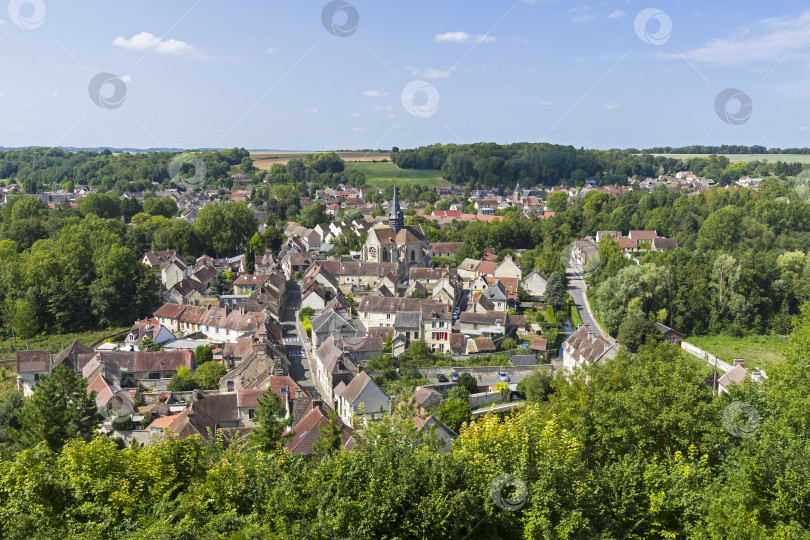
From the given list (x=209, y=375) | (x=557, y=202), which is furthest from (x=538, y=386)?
(x=557, y=202)

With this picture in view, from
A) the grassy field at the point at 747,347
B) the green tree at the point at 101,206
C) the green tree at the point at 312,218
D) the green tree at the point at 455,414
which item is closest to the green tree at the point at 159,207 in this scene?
the green tree at the point at 101,206

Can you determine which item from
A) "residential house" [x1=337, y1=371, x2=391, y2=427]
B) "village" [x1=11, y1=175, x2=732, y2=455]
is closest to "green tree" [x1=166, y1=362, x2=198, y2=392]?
"village" [x1=11, y1=175, x2=732, y2=455]

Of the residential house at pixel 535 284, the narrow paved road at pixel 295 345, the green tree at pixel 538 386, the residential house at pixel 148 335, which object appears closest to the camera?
A: the green tree at pixel 538 386

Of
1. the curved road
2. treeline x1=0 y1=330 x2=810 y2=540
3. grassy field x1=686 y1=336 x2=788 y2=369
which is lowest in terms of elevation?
grassy field x1=686 y1=336 x2=788 y2=369

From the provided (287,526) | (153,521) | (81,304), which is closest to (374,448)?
(287,526)

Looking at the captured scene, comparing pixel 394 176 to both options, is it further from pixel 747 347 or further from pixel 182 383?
pixel 182 383

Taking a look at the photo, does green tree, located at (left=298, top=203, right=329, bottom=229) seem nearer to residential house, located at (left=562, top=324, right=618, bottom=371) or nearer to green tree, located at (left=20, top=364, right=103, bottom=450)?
residential house, located at (left=562, top=324, right=618, bottom=371)

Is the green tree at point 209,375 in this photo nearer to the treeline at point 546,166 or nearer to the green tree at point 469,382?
the green tree at point 469,382
